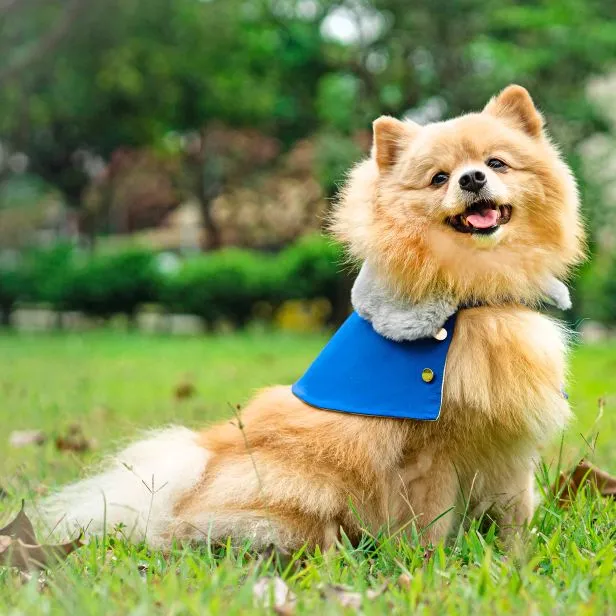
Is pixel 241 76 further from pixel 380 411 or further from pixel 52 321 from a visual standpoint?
pixel 380 411

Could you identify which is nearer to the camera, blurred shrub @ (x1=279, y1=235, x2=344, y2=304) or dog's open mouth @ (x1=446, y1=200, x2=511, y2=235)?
dog's open mouth @ (x1=446, y1=200, x2=511, y2=235)

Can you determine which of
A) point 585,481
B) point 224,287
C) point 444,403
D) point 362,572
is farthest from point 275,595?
point 224,287

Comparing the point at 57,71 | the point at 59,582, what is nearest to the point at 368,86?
the point at 57,71

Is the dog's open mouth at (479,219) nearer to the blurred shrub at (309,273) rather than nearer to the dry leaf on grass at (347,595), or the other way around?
the dry leaf on grass at (347,595)

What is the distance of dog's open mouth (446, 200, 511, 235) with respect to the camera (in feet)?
9.86

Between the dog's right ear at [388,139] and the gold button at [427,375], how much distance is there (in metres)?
0.88

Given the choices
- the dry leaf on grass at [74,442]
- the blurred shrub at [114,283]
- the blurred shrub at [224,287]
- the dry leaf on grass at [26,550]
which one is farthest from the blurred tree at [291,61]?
the dry leaf on grass at [26,550]

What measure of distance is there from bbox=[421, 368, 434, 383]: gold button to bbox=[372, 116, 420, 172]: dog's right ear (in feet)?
2.88

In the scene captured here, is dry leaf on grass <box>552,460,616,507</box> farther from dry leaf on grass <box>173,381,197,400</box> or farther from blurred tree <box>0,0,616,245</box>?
blurred tree <box>0,0,616,245</box>

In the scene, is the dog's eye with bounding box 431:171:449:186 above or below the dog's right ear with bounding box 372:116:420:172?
below

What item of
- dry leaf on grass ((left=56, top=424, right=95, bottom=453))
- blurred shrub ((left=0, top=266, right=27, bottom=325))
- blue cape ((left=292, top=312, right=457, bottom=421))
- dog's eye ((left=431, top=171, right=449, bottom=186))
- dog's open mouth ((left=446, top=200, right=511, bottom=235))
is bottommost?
blurred shrub ((left=0, top=266, right=27, bottom=325))

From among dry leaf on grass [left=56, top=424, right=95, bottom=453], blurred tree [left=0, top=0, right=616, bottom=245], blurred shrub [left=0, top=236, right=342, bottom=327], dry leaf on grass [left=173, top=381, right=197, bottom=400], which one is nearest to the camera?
dry leaf on grass [left=56, top=424, right=95, bottom=453]

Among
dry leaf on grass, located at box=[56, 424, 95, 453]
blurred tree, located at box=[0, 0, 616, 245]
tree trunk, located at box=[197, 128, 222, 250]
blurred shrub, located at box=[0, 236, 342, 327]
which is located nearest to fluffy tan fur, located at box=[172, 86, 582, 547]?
dry leaf on grass, located at box=[56, 424, 95, 453]

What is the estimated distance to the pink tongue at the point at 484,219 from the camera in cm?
301
